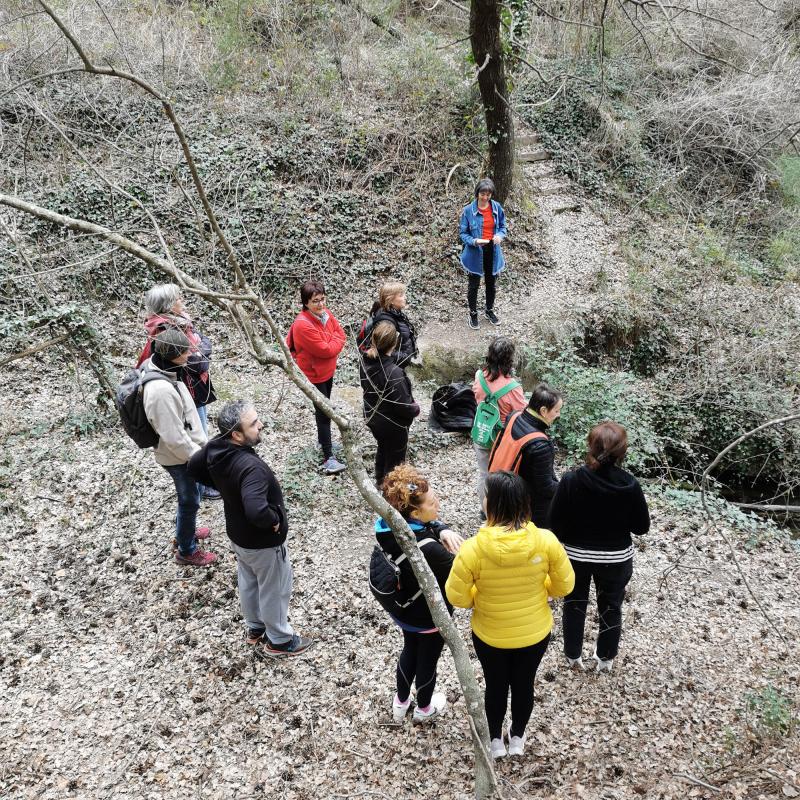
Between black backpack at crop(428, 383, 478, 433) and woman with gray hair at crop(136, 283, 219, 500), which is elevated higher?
woman with gray hair at crop(136, 283, 219, 500)

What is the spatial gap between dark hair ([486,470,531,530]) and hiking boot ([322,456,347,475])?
3093mm

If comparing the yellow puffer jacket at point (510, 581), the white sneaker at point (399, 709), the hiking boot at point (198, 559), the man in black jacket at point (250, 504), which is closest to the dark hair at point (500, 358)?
the yellow puffer jacket at point (510, 581)

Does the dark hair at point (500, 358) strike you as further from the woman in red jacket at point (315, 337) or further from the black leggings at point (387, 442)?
the woman in red jacket at point (315, 337)

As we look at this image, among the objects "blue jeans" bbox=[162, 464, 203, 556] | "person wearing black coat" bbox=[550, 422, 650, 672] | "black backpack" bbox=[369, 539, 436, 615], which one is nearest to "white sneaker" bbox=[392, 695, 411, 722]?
"black backpack" bbox=[369, 539, 436, 615]

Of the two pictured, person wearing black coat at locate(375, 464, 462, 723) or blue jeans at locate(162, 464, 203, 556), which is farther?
blue jeans at locate(162, 464, 203, 556)

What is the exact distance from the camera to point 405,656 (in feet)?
11.3

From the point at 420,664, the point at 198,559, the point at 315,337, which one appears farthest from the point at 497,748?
Result: the point at 315,337

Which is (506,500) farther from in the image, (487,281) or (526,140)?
(526,140)

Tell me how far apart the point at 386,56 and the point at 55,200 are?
258 inches

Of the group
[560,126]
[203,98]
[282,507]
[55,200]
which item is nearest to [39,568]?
[282,507]

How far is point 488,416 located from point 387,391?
2.69ft

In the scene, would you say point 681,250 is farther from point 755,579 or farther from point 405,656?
point 405,656

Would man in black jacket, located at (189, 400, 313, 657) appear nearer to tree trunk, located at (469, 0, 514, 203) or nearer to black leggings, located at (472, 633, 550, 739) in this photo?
black leggings, located at (472, 633, 550, 739)

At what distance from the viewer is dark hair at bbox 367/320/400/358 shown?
15.0 feet
